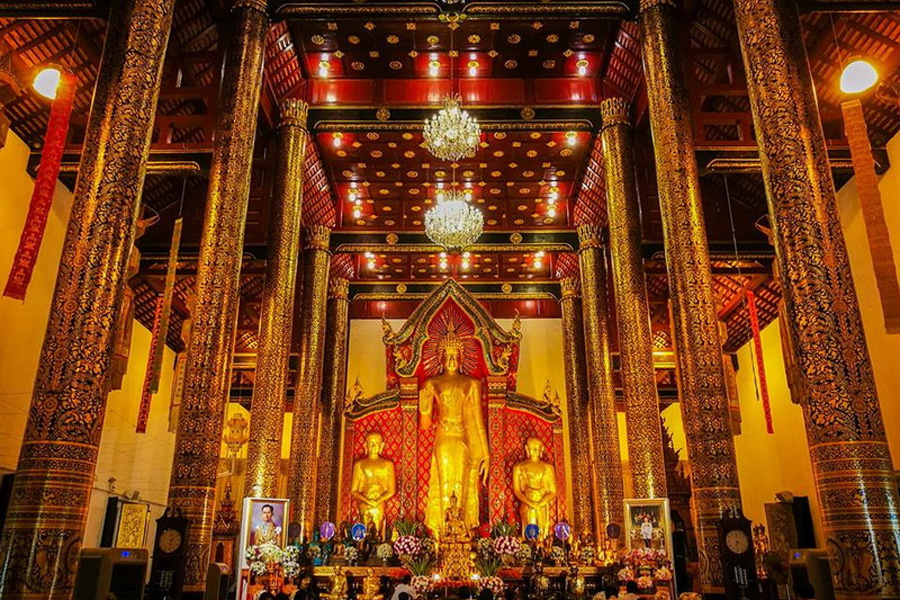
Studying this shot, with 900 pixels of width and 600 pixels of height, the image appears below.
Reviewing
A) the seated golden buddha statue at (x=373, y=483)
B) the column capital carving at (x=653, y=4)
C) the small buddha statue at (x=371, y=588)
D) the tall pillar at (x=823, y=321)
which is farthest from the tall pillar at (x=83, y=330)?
the seated golden buddha statue at (x=373, y=483)

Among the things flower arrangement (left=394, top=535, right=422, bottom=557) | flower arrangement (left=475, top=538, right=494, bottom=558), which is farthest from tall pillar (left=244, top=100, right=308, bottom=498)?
flower arrangement (left=475, top=538, right=494, bottom=558)

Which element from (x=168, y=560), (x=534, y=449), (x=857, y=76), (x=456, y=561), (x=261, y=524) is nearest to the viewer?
(x=168, y=560)

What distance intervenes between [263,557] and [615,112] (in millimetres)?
10404

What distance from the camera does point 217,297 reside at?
8.47 meters

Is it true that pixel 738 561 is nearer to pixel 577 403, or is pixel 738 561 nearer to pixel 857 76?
pixel 857 76

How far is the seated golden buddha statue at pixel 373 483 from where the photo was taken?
16.4 m

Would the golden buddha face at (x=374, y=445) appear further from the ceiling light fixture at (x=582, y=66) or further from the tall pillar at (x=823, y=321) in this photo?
the tall pillar at (x=823, y=321)

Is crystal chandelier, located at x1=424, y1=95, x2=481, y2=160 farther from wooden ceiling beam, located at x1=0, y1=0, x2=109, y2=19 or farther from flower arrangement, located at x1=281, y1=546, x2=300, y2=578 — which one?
flower arrangement, located at x1=281, y1=546, x2=300, y2=578

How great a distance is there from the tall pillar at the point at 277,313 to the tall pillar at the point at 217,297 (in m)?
2.28

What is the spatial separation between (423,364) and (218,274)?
967 cm

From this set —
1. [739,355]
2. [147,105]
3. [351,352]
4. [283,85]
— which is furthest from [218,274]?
[739,355]

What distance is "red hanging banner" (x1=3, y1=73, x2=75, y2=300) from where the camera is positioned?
816cm

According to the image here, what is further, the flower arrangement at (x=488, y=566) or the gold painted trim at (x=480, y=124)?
the gold painted trim at (x=480, y=124)

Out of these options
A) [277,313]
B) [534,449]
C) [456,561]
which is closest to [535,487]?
[534,449]
